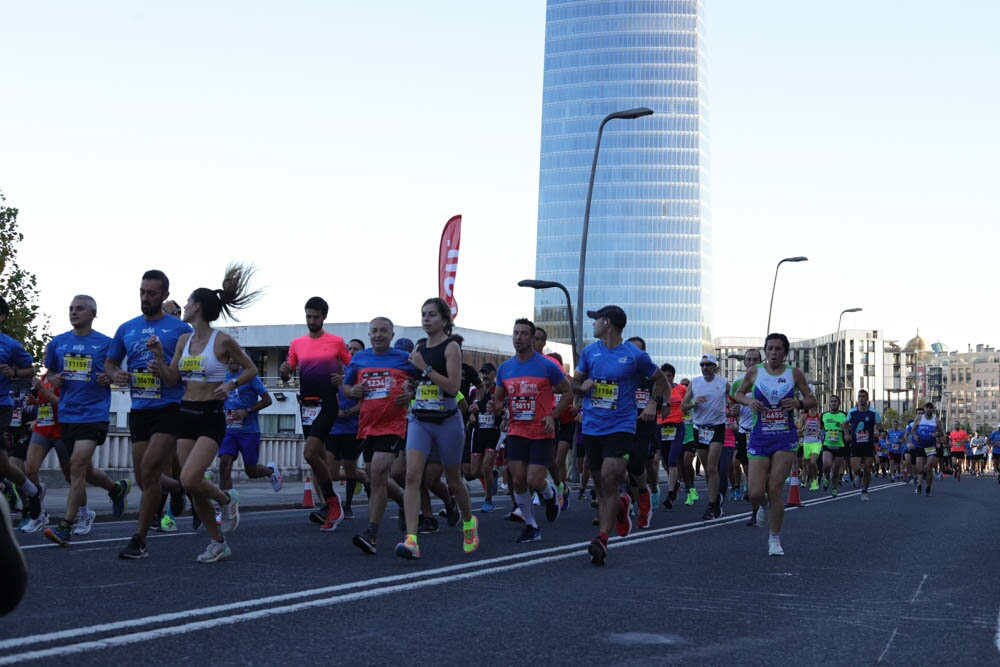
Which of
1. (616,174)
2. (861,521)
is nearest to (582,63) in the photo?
(616,174)

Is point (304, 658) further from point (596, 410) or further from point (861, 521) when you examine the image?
point (861, 521)

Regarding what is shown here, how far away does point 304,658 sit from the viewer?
16.8ft

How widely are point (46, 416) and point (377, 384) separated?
349cm

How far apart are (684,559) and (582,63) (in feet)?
562

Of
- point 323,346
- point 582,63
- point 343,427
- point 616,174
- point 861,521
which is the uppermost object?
point 582,63

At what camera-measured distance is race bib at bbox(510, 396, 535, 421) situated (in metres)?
11.4

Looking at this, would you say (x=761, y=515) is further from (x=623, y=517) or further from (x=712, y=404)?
(x=712, y=404)

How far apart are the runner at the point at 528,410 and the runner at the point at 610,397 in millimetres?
1083

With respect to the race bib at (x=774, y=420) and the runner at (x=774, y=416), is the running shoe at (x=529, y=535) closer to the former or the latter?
the runner at (x=774, y=416)

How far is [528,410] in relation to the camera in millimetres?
11430

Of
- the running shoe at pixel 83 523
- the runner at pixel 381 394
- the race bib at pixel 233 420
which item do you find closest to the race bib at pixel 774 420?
the runner at pixel 381 394

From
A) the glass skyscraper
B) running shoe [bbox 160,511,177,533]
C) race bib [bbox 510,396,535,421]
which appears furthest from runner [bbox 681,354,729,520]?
the glass skyscraper

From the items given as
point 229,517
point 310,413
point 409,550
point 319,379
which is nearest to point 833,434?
point 310,413

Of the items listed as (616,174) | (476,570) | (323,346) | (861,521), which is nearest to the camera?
(476,570)
